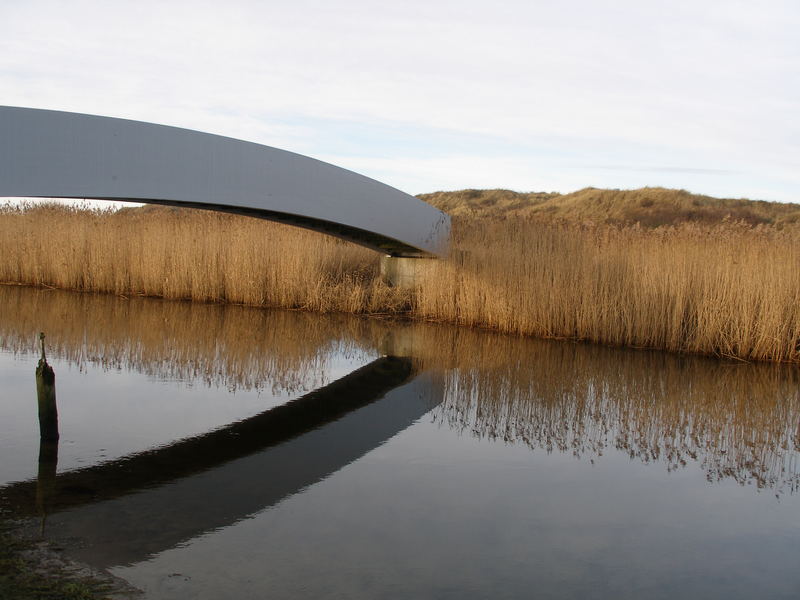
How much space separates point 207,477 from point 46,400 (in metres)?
0.95

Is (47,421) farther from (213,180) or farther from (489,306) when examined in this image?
(489,306)

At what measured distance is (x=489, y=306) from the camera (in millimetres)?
8906

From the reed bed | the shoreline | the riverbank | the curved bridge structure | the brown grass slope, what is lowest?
the riverbank

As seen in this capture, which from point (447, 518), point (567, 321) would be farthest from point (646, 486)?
point (567, 321)

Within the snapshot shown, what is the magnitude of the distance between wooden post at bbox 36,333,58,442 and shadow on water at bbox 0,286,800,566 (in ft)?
1.55

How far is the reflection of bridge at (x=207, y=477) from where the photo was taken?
9.37ft

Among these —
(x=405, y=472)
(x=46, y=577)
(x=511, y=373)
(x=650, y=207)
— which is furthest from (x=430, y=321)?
(x=650, y=207)

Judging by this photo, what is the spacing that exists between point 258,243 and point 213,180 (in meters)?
3.28

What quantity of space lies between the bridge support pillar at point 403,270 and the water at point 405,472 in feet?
10.7

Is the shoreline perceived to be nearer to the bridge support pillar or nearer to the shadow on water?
the shadow on water

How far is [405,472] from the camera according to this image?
3793 mm

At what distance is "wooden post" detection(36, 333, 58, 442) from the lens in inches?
145

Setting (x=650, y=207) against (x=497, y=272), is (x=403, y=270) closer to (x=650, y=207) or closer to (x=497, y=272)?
(x=497, y=272)

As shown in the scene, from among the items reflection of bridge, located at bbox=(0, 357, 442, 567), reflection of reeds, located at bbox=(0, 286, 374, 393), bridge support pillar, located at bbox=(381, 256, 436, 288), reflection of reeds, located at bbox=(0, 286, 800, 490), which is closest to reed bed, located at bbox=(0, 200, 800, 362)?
bridge support pillar, located at bbox=(381, 256, 436, 288)
